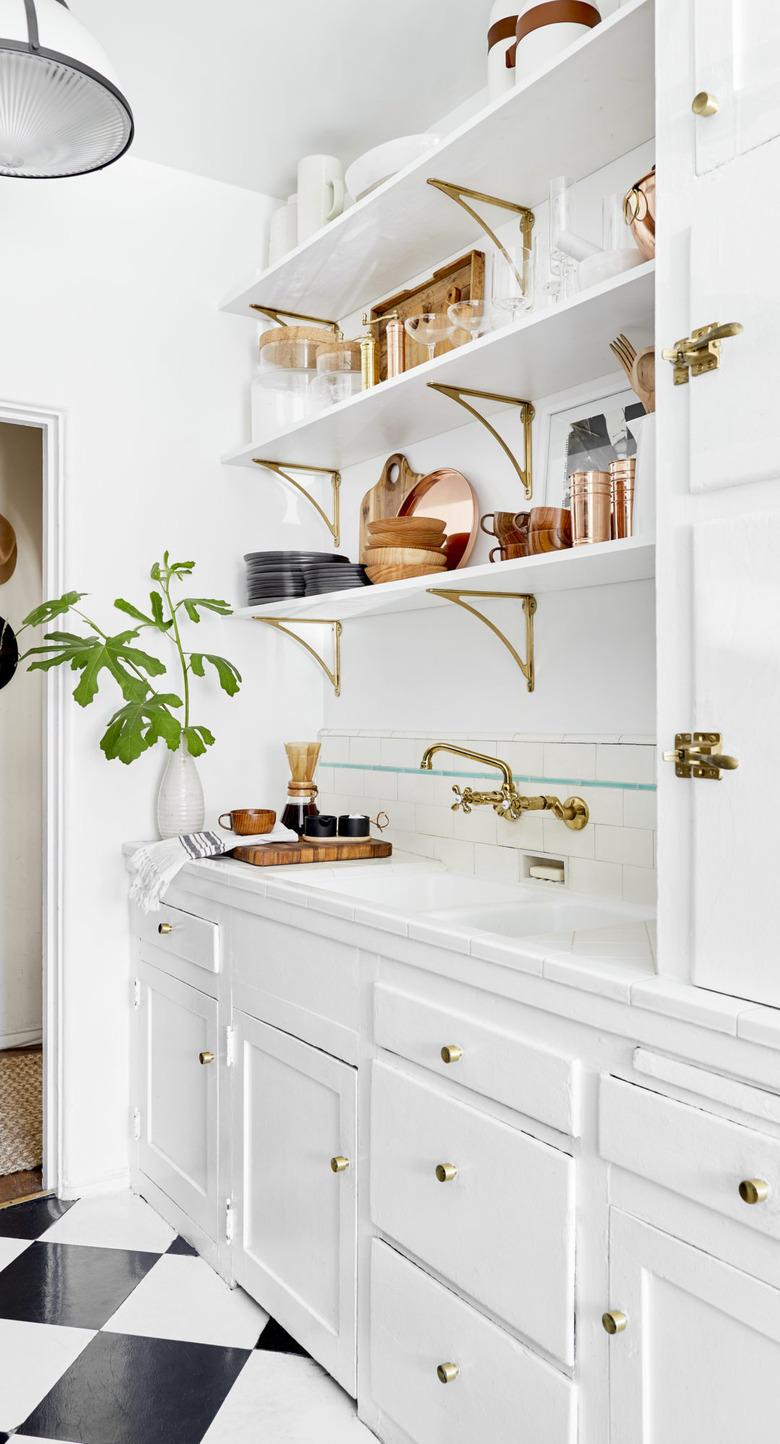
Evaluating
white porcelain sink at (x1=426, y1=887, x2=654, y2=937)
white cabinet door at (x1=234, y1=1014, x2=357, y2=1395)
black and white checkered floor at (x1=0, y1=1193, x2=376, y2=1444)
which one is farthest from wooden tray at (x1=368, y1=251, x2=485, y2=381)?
black and white checkered floor at (x1=0, y1=1193, x2=376, y2=1444)

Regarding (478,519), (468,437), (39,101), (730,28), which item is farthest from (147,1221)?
(730,28)

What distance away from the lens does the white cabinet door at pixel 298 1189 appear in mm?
1784

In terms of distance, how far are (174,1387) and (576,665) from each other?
153 centimetres

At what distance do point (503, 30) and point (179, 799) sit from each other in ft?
5.95

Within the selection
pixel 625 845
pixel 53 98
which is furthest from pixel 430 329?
pixel 625 845

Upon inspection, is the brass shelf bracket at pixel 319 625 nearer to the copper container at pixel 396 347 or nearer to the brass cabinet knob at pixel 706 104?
the copper container at pixel 396 347

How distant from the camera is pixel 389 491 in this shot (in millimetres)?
2715

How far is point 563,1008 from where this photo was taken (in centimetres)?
131

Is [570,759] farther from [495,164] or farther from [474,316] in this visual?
[495,164]

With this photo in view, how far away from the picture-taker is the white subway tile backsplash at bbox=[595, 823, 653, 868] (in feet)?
6.23

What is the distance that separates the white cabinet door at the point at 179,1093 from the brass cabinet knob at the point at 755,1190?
1427 mm

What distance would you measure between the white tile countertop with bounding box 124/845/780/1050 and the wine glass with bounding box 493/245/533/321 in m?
1.11

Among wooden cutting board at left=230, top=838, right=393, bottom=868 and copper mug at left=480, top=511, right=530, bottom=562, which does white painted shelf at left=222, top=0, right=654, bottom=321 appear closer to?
copper mug at left=480, top=511, right=530, bottom=562

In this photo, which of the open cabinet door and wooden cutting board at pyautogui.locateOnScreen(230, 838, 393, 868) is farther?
wooden cutting board at pyautogui.locateOnScreen(230, 838, 393, 868)
